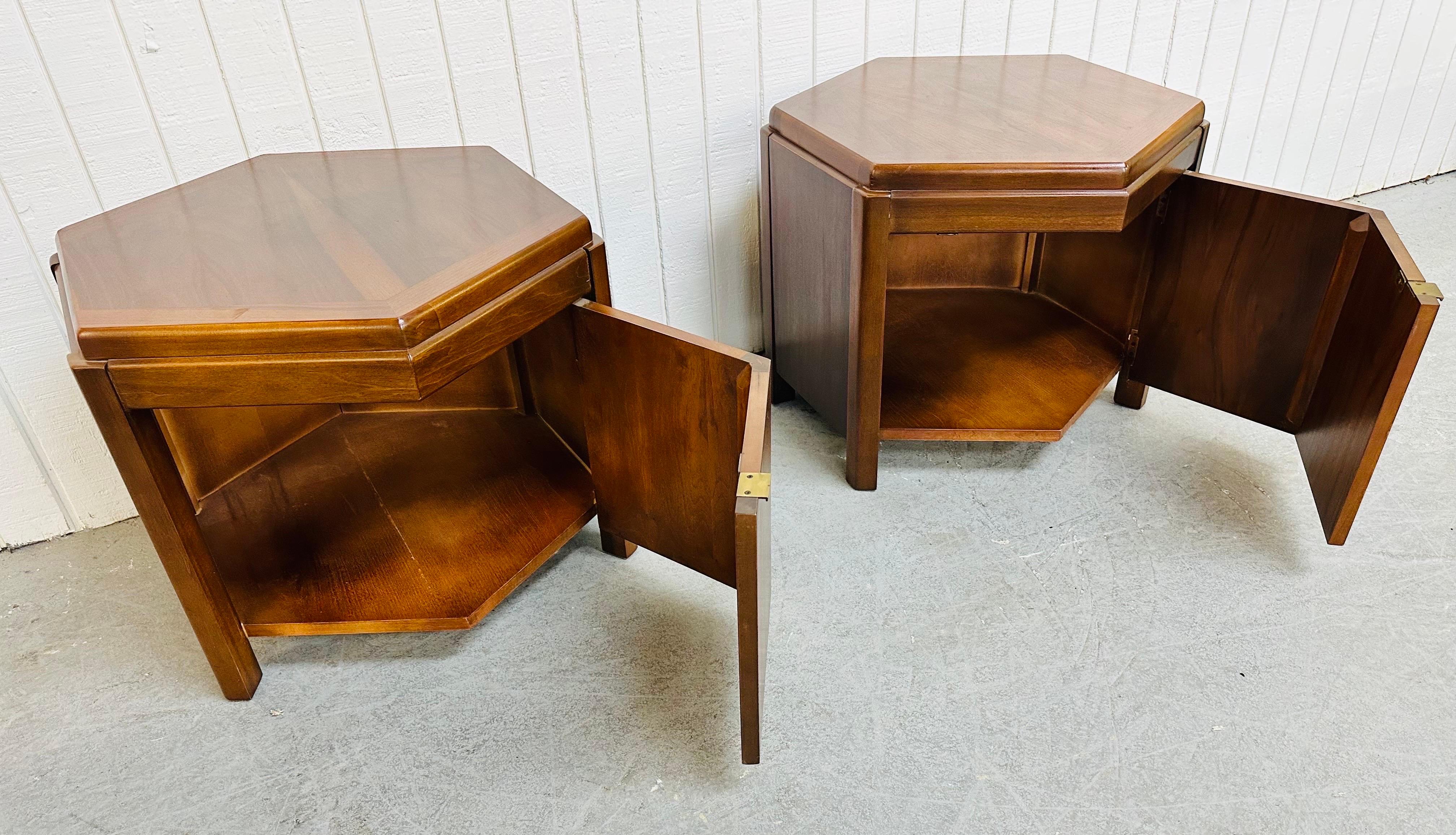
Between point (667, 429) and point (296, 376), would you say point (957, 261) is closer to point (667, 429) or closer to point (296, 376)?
point (667, 429)

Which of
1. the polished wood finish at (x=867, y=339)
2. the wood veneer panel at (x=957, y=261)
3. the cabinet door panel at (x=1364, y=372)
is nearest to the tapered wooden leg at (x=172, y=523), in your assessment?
the polished wood finish at (x=867, y=339)

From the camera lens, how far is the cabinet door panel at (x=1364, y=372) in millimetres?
981

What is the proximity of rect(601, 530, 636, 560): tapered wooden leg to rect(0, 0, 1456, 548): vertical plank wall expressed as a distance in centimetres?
42

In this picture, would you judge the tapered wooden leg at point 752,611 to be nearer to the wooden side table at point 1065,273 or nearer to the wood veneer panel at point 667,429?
Answer: the wood veneer panel at point 667,429

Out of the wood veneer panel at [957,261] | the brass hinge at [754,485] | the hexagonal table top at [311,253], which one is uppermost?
the hexagonal table top at [311,253]

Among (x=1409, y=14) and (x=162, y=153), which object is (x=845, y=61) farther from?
(x=1409, y=14)

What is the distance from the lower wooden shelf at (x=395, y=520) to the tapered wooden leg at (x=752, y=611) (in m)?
0.31

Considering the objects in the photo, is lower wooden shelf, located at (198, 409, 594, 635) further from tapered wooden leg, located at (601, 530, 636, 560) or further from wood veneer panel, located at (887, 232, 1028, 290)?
wood veneer panel, located at (887, 232, 1028, 290)

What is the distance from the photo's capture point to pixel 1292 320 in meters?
1.21

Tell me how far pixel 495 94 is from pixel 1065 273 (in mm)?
879

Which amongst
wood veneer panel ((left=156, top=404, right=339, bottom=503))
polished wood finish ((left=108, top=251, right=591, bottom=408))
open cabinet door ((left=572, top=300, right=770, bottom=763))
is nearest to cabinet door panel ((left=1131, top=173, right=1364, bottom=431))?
open cabinet door ((left=572, top=300, right=770, bottom=763))

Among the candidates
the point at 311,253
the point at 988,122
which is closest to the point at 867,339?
the point at 988,122

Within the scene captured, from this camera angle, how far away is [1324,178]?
2.03 metres

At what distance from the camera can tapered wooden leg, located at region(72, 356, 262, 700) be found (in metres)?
0.86
